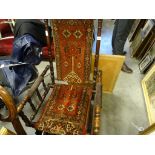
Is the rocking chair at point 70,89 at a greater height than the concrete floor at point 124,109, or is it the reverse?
the rocking chair at point 70,89

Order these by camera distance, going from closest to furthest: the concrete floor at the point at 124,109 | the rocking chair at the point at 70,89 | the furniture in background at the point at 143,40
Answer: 1. the rocking chair at the point at 70,89
2. the concrete floor at the point at 124,109
3. the furniture in background at the point at 143,40

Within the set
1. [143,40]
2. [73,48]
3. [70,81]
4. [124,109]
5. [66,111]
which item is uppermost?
[73,48]

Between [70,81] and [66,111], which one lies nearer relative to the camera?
[66,111]

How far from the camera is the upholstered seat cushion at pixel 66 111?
4.36 feet

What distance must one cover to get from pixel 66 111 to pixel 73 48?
1.76ft

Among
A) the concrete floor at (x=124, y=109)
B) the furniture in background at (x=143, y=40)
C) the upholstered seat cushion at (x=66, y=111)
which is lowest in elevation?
the concrete floor at (x=124, y=109)

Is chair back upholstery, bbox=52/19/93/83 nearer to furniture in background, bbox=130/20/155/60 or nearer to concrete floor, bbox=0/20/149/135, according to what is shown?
concrete floor, bbox=0/20/149/135

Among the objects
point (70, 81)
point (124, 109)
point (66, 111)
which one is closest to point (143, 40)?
point (124, 109)

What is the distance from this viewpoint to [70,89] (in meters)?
1.60

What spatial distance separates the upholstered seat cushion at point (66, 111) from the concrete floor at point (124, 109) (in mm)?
443

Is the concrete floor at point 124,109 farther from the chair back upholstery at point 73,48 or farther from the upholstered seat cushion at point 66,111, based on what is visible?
the chair back upholstery at point 73,48

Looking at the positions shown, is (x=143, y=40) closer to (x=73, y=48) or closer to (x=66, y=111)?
(x=73, y=48)

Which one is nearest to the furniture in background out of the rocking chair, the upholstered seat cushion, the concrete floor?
the concrete floor

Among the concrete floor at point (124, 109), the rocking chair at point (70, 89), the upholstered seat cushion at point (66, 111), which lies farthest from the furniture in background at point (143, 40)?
the upholstered seat cushion at point (66, 111)
